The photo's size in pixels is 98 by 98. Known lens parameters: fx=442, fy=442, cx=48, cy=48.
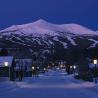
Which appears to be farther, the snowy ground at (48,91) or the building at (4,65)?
the building at (4,65)

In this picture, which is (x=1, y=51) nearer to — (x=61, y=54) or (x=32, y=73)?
(x=32, y=73)

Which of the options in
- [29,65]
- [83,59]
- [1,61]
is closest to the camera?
[1,61]

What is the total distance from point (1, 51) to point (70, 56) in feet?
79.5

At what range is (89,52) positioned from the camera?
101 metres

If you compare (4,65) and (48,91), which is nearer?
(48,91)

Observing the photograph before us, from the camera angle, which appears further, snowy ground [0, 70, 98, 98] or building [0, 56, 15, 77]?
building [0, 56, 15, 77]

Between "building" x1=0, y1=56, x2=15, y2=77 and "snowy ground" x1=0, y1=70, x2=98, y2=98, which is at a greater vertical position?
"building" x1=0, y1=56, x2=15, y2=77

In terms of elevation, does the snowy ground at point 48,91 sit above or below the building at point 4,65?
below

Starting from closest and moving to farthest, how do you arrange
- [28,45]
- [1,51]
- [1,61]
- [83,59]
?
[1,61]
[83,59]
[1,51]
[28,45]

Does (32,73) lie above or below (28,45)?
below

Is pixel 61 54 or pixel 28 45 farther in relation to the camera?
pixel 28 45

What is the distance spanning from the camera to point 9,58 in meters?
86.9

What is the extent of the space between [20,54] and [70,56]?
2127 centimetres

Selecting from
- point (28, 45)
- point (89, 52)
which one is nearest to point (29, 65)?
point (89, 52)
